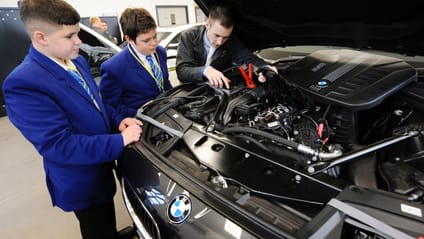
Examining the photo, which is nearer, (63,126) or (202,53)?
(63,126)

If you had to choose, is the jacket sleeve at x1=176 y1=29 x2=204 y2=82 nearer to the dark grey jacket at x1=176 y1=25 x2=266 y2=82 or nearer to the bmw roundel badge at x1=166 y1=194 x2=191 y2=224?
the dark grey jacket at x1=176 y1=25 x2=266 y2=82

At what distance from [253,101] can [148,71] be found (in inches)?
24.7

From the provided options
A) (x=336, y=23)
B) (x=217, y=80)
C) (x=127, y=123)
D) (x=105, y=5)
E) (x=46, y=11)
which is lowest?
(x=105, y=5)

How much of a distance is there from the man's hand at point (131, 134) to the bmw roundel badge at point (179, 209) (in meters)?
0.38

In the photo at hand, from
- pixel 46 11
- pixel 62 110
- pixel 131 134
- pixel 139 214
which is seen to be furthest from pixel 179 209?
pixel 46 11

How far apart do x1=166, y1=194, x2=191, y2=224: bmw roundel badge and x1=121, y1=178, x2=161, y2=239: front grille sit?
3.4 inches

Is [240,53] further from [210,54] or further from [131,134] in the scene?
[131,134]

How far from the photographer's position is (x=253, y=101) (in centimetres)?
127

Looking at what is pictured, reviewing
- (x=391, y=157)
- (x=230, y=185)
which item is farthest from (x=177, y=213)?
(x=391, y=157)

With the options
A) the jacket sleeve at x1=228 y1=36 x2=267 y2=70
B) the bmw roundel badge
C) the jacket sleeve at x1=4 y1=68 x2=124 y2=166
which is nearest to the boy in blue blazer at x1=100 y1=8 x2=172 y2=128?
the jacket sleeve at x1=4 y1=68 x2=124 y2=166

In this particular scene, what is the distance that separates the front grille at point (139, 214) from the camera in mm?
901

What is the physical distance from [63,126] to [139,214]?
17.1 inches

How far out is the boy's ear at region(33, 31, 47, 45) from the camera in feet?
2.94

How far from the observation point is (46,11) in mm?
886
